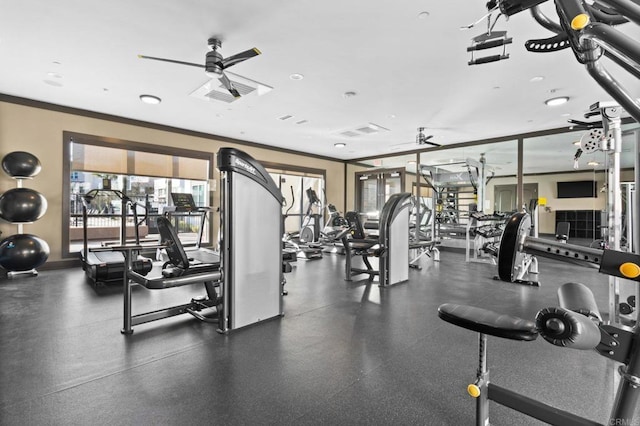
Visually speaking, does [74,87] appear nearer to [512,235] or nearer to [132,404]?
[132,404]

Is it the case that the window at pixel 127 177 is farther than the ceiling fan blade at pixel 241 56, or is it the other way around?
the window at pixel 127 177

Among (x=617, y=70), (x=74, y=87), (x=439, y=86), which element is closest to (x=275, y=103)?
(x=439, y=86)

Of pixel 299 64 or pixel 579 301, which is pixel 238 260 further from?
pixel 299 64

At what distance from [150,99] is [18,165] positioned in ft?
6.77

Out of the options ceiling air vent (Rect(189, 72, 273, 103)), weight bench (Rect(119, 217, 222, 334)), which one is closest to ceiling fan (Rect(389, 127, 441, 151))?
ceiling air vent (Rect(189, 72, 273, 103))

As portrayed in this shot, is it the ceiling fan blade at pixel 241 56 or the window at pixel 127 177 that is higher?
the ceiling fan blade at pixel 241 56

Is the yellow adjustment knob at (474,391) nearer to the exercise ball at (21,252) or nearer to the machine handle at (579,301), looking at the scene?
the machine handle at (579,301)

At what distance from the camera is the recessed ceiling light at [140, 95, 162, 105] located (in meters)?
5.11

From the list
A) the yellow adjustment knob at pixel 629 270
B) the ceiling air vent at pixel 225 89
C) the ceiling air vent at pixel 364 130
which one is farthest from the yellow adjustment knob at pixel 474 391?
the ceiling air vent at pixel 364 130

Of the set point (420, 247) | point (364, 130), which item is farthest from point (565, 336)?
point (364, 130)

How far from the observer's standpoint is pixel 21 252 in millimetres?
4336

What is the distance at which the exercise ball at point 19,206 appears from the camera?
171 inches

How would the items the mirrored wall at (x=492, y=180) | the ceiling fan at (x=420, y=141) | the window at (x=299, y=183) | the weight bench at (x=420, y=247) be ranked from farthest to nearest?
1. the window at (x=299, y=183)
2. the mirrored wall at (x=492, y=180)
3. the ceiling fan at (x=420, y=141)
4. the weight bench at (x=420, y=247)

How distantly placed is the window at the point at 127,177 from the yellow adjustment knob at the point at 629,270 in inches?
227
